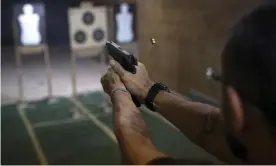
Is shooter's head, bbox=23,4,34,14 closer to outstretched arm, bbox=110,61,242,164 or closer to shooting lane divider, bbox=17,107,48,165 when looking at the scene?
shooting lane divider, bbox=17,107,48,165

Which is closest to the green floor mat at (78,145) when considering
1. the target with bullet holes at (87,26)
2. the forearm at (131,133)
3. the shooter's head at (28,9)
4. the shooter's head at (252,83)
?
the target with bullet holes at (87,26)

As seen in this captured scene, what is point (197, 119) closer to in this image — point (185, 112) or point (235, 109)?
point (185, 112)

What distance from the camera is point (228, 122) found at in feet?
1.83

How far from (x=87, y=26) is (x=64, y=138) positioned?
3.95 ft

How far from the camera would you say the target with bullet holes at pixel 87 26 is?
3.46 m

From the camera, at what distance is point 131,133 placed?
78cm

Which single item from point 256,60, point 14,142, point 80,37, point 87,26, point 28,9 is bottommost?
point 14,142

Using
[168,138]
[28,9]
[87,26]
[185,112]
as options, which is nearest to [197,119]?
[185,112]

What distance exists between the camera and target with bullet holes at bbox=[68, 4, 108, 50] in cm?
346

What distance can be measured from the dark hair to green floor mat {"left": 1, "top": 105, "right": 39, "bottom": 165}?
1986 mm

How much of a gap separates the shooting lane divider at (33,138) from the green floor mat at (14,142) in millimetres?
23

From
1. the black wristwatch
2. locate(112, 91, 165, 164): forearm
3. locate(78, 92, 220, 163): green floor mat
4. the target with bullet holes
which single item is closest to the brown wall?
locate(78, 92, 220, 163): green floor mat

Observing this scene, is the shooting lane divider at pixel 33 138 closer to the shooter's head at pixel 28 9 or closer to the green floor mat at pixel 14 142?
the green floor mat at pixel 14 142

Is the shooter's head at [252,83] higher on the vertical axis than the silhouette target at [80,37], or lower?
higher
